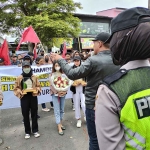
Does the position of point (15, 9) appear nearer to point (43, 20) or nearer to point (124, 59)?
point (43, 20)

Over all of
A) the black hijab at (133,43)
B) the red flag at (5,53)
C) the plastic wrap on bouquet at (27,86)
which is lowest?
the plastic wrap on bouquet at (27,86)

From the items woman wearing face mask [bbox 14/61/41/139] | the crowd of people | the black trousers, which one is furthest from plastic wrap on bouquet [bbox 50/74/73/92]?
the crowd of people

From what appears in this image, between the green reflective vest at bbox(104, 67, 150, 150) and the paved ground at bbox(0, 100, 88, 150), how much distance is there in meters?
2.96

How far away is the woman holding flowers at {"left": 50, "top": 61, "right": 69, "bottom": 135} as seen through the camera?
438 cm

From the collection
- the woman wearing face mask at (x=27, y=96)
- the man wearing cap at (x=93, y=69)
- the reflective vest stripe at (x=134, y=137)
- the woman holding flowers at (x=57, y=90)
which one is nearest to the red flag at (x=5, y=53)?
the woman wearing face mask at (x=27, y=96)

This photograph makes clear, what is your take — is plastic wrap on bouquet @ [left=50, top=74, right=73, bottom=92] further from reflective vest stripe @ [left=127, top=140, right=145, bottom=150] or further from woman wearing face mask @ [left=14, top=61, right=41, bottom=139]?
reflective vest stripe @ [left=127, top=140, right=145, bottom=150]

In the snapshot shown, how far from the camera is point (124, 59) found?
101 centimetres

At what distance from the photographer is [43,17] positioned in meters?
15.8

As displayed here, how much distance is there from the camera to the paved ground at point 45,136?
12.4 ft

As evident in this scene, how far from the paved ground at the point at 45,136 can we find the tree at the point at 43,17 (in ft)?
38.9

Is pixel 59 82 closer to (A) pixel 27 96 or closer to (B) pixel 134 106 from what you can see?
(A) pixel 27 96

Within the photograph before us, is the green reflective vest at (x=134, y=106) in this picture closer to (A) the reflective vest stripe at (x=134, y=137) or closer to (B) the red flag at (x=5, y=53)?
(A) the reflective vest stripe at (x=134, y=137)

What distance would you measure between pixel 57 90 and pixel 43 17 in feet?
42.0

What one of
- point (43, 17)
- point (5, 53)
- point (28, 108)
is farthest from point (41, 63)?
point (43, 17)
